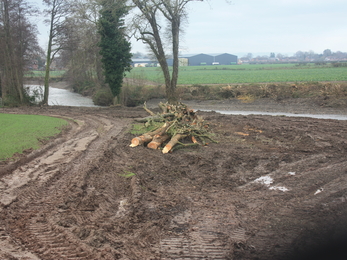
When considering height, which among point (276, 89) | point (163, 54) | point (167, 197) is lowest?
point (167, 197)

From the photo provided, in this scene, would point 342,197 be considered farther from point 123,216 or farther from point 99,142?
point 99,142

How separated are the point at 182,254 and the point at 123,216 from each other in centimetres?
170

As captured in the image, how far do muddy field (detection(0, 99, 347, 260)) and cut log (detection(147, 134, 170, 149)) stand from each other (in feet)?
1.22

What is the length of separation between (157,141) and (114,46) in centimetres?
1846

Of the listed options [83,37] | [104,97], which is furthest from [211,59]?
[83,37]

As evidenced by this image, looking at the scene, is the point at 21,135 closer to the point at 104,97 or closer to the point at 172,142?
the point at 172,142

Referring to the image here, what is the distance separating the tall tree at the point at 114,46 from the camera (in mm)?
27344

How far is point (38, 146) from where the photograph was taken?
11414mm

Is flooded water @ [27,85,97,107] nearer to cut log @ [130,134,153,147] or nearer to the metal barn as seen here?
cut log @ [130,134,153,147]

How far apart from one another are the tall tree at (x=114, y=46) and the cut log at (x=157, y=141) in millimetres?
16319

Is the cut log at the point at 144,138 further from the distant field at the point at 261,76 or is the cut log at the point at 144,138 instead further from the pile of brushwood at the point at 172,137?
the distant field at the point at 261,76

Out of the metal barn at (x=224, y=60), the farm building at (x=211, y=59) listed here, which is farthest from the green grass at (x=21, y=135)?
the metal barn at (x=224, y=60)

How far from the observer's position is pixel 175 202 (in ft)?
21.9

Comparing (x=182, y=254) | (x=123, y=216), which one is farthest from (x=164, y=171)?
(x=182, y=254)
